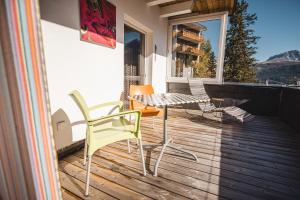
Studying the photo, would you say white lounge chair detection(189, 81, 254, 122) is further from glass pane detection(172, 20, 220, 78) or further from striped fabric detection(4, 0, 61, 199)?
striped fabric detection(4, 0, 61, 199)

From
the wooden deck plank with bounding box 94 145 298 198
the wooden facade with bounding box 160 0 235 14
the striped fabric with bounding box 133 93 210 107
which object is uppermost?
the wooden facade with bounding box 160 0 235 14

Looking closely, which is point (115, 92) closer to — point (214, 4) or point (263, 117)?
point (214, 4)

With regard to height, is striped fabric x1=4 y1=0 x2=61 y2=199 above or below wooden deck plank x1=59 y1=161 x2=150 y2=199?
above

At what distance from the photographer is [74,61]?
5.96ft

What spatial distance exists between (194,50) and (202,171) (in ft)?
13.5

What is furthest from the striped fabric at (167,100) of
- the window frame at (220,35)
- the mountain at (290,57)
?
the mountain at (290,57)

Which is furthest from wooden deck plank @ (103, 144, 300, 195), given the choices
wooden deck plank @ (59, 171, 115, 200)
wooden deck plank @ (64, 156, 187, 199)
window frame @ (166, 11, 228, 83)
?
window frame @ (166, 11, 228, 83)

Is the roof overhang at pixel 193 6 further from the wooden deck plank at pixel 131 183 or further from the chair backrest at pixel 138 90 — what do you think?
the wooden deck plank at pixel 131 183

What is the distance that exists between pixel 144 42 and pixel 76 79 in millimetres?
2351

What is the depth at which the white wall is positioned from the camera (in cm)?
156

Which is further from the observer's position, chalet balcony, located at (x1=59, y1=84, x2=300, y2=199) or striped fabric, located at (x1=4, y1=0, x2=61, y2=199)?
chalet balcony, located at (x1=59, y1=84, x2=300, y2=199)

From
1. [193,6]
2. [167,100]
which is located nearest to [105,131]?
[167,100]

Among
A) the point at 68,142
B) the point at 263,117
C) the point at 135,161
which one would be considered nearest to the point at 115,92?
the point at 68,142

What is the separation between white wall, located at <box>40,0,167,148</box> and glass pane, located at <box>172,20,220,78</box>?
7.12 ft
